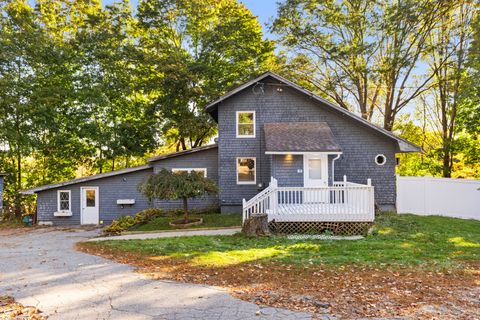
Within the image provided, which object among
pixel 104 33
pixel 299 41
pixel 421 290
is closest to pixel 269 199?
pixel 421 290

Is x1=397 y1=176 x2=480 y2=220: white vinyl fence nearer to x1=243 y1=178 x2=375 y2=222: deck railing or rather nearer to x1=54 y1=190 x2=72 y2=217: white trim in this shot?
x1=243 y1=178 x2=375 y2=222: deck railing

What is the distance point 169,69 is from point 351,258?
58.3ft

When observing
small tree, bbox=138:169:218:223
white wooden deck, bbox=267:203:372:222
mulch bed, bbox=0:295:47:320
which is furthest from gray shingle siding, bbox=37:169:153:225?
mulch bed, bbox=0:295:47:320

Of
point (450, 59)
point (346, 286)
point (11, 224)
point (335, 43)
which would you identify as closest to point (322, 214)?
point (346, 286)

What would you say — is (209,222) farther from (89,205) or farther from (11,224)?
(11,224)

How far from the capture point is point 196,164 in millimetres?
17281

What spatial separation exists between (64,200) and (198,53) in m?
13.9

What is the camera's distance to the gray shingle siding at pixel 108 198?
17656 mm

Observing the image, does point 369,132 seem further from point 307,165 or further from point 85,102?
point 85,102

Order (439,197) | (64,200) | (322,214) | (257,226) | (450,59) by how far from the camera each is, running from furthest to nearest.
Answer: (450,59) < (64,200) < (439,197) < (322,214) < (257,226)

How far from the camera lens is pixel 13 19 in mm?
20094

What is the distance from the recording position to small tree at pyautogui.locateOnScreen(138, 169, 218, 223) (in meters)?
12.4

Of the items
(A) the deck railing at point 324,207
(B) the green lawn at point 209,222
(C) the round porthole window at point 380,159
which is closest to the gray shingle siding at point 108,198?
(B) the green lawn at point 209,222

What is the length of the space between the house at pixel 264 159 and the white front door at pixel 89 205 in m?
0.05
